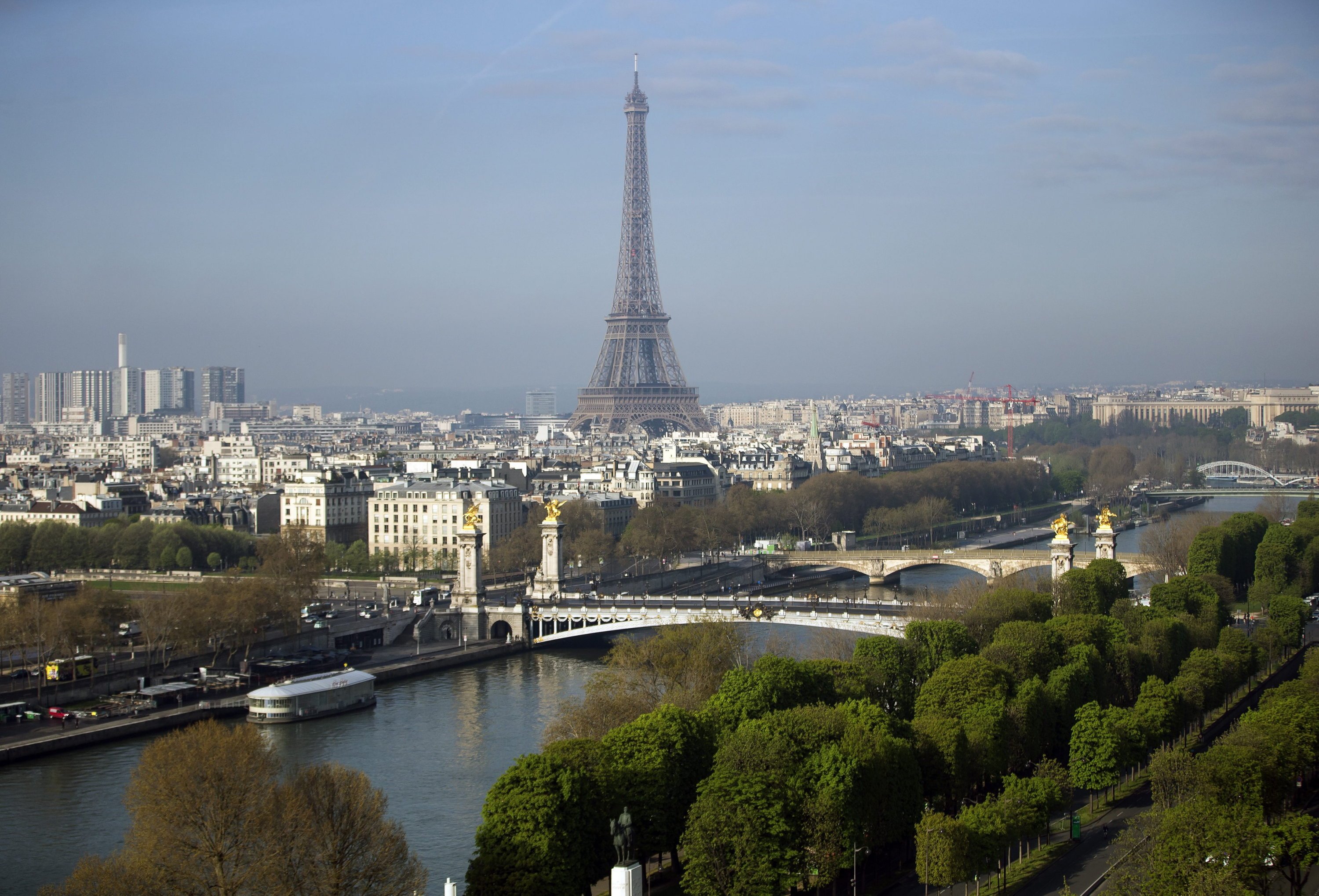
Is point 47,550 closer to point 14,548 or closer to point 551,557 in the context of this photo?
point 14,548

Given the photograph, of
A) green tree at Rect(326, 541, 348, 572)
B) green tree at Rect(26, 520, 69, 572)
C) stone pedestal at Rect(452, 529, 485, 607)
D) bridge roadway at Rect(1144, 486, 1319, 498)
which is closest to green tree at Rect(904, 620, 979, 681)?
stone pedestal at Rect(452, 529, 485, 607)

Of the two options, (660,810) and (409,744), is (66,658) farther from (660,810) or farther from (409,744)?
(660,810)

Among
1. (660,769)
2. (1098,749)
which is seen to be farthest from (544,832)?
(1098,749)

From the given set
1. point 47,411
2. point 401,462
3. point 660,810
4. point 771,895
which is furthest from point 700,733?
point 47,411

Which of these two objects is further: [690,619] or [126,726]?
[690,619]

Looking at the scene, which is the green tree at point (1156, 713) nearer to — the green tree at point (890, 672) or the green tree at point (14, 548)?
the green tree at point (890, 672)

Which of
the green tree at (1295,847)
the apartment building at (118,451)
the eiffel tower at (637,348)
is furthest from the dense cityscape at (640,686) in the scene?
the eiffel tower at (637,348)
